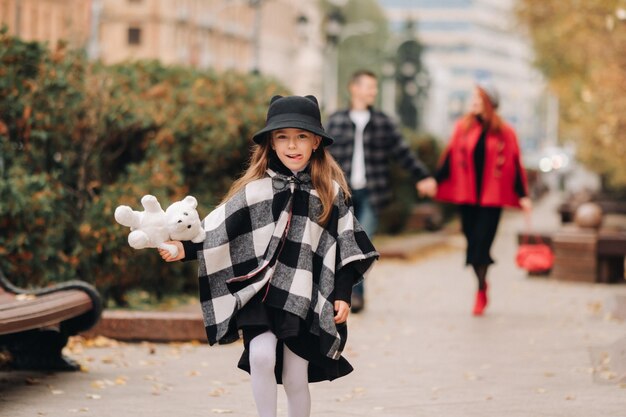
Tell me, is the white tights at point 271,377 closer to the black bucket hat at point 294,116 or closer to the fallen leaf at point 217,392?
the black bucket hat at point 294,116

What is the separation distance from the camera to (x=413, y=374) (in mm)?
8445

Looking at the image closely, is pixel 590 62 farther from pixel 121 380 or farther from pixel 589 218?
pixel 121 380

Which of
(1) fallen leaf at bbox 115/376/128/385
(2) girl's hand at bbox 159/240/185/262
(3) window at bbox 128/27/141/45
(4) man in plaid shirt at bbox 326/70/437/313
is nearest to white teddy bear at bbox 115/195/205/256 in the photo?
(2) girl's hand at bbox 159/240/185/262

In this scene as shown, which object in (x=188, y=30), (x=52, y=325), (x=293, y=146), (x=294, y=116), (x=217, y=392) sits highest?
(x=188, y=30)

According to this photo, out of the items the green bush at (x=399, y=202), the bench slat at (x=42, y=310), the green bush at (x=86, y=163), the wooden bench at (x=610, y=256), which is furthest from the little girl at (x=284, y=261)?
the green bush at (x=399, y=202)

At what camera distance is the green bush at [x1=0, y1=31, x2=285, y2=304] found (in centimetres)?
970

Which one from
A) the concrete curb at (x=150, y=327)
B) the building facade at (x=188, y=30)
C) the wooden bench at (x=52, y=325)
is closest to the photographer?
the wooden bench at (x=52, y=325)

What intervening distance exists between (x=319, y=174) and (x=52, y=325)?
2.79 metres

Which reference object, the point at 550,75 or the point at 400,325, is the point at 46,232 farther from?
the point at 550,75

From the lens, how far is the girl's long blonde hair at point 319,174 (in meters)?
5.57

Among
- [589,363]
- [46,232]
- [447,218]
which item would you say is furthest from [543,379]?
[447,218]

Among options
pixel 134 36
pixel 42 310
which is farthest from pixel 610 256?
pixel 134 36

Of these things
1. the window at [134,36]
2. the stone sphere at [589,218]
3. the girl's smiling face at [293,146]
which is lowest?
the stone sphere at [589,218]

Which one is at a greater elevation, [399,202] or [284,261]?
[284,261]
